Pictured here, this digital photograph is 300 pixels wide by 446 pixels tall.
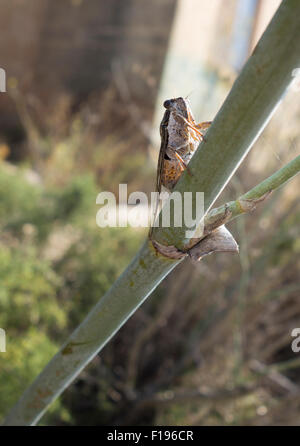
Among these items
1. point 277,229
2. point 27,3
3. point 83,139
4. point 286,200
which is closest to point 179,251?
point 277,229

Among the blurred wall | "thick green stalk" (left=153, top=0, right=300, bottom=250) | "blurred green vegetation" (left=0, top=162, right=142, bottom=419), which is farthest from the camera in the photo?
the blurred wall

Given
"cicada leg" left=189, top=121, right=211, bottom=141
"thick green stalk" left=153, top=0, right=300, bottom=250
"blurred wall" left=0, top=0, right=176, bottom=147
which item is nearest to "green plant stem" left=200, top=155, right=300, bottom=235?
"thick green stalk" left=153, top=0, right=300, bottom=250

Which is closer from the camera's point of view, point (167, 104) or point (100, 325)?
point (100, 325)

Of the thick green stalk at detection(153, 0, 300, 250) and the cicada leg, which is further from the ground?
the cicada leg

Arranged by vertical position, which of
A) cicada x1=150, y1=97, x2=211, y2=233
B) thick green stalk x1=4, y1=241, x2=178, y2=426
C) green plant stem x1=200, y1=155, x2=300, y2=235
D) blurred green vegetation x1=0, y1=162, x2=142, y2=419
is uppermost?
blurred green vegetation x1=0, y1=162, x2=142, y2=419

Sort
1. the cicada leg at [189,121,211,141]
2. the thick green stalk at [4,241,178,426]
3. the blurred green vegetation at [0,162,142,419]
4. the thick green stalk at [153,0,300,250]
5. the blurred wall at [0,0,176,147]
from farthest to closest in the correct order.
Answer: the blurred wall at [0,0,176,147] < the blurred green vegetation at [0,162,142,419] < the cicada leg at [189,121,211,141] < the thick green stalk at [4,241,178,426] < the thick green stalk at [153,0,300,250]

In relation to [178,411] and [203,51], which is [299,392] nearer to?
[178,411]

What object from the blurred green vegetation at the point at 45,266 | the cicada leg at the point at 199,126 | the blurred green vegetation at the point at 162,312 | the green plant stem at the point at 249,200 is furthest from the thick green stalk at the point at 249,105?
the blurred green vegetation at the point at 45,266

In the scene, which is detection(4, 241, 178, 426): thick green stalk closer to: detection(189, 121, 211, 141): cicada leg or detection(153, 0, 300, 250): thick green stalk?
detection(153, 0, 300, 250): thick green stalk

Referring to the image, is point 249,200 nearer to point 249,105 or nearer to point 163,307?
point 249,105

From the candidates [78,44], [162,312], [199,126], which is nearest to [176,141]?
[199,126]

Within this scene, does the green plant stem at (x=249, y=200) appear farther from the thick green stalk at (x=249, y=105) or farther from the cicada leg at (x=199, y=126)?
the cicada leg at (x=199, y=126)
